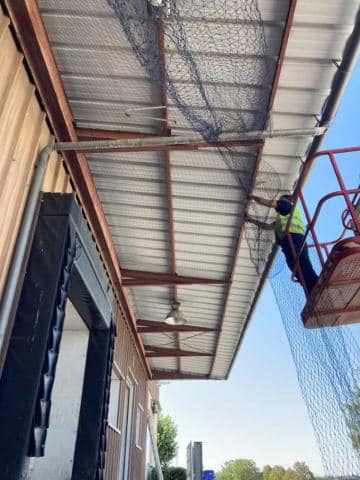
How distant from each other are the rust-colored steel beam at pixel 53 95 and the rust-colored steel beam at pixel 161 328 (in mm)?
3849

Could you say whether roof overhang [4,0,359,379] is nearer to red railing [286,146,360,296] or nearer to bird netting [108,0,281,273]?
bird netting [108,0,281,273]

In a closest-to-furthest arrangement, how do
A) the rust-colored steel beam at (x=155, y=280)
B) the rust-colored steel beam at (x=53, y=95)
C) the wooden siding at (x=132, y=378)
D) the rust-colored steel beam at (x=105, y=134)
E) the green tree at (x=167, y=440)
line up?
the rust-colored steel beam at (x=53, y=95) < the rust-colored steel beam at (x=105, y=134) < the rust-colored steel beam at (x=155, y=280) < the wooden siding at (x=132, y=378) < the green tree at (x=167, y=440)

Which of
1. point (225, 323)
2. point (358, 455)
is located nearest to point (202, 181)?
point (358, 455)

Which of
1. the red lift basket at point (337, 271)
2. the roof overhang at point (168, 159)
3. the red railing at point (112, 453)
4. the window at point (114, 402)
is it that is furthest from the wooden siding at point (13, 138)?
the window at point (114, 402)

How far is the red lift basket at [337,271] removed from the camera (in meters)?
3.67

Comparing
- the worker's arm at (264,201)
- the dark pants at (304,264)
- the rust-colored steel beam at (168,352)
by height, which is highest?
the rust-colored steel beam at (168,352)

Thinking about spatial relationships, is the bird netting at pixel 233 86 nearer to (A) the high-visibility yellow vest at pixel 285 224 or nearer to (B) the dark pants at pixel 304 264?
(B) the dark pants at pixel 304 264

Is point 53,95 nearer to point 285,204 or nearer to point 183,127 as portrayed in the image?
point 183,127

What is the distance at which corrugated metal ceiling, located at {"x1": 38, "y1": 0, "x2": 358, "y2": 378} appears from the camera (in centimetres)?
363

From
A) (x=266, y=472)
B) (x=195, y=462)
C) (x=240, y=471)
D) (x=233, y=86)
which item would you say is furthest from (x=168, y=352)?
(x=240, y=471)

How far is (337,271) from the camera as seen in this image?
12.4ft

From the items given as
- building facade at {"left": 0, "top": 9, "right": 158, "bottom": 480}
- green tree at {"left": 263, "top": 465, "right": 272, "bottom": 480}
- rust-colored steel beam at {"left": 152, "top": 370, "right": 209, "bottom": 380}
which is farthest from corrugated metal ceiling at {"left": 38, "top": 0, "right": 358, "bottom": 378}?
green tree at {"left": 263, "top": 465, "right": 272, "bottom": 480}

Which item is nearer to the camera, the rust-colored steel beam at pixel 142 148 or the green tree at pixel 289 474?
the rust-colored steel beam at pixel 142 148

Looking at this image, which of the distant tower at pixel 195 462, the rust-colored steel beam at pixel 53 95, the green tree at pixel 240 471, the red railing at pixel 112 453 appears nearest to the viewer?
the rust-colored steel beam at pixel 53 95
